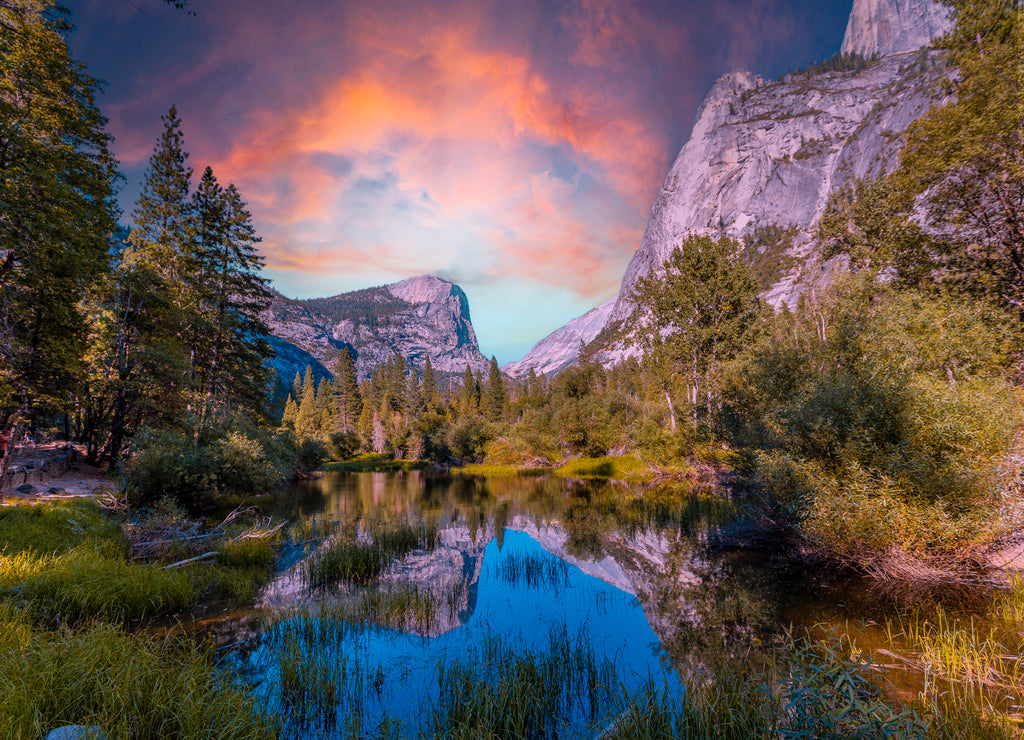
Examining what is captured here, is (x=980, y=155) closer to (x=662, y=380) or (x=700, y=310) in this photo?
(x=700, y=310)

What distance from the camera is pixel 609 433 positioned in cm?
4662

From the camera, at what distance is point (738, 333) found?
34.5 meters

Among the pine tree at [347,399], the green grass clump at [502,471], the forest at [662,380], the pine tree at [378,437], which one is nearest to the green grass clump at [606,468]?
the forest at [662,380]

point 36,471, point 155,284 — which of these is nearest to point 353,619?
point 36,471

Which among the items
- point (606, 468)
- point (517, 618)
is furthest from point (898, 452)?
point (606, 468)

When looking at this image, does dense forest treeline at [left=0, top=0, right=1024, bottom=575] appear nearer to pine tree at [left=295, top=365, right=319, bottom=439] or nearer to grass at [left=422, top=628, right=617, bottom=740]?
grass at [left=422, top=628, right=617, bottom=740]

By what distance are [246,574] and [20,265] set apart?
56.1ft

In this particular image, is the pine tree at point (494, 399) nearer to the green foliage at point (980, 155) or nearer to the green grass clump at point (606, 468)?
the green grass clump at point (606, 468)

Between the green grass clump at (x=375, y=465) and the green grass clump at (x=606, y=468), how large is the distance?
30708 mm

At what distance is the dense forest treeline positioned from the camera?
960cm

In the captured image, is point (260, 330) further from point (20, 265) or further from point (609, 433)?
point (609, 433)

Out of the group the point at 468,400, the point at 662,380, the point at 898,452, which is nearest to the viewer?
the point at 898,452

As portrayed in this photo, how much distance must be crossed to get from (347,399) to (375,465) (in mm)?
32072

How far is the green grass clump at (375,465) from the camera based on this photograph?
2623 inches
